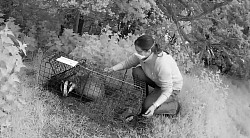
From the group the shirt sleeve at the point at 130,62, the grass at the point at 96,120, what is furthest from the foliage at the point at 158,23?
the grass at the point at 96,120

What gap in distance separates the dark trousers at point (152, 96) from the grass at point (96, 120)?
10 centimetres

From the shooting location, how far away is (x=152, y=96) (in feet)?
11.9

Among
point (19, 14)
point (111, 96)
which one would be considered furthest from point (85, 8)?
point (111, 96)

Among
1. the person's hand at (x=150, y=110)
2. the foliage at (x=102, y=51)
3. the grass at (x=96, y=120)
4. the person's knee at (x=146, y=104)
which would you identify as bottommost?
the grass at (x=96, y=120)

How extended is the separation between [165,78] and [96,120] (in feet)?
2.75

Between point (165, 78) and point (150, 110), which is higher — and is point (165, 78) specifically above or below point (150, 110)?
above

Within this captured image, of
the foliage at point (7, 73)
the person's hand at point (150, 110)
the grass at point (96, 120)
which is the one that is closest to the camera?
the foliage at point (7, 73)

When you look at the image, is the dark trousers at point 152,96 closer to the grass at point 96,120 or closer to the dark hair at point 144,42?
the grass at point 96,120

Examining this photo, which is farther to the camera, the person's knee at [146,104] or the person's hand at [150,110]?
the person's knee at [146,104]

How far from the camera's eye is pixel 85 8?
4.53 m

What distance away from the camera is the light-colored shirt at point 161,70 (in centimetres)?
343

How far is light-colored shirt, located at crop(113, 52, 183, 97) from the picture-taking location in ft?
11.2

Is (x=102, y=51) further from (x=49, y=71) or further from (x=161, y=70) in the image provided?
(x=161, y=70)

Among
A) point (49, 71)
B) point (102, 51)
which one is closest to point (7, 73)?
point (49, 71)
